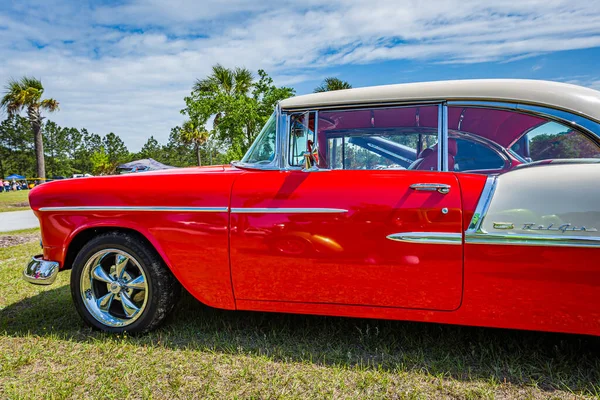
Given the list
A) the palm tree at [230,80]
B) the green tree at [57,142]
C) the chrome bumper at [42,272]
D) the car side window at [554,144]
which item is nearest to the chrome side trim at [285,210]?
the car side window at [554,144]

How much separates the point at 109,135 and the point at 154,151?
73.6 ft

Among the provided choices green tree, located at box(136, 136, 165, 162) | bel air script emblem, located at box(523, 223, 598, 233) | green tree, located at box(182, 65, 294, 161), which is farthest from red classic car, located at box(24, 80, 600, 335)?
green tree, located at box(136, 136, 165, 162)

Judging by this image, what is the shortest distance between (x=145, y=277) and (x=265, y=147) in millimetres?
1228

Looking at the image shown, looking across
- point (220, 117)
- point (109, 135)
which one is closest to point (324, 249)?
point (220, 117)

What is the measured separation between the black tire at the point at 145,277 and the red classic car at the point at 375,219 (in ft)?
0.03

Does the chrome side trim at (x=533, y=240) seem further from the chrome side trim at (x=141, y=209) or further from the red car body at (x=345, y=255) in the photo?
the chrome side trim at (x=141, y=209)

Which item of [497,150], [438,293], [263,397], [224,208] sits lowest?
[263,397]

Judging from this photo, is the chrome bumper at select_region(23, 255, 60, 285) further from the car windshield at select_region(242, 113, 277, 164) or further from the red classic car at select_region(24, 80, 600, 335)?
the car windshield at select_region(242, 113, 277, 164)

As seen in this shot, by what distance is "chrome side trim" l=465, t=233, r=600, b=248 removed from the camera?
1.90 meters

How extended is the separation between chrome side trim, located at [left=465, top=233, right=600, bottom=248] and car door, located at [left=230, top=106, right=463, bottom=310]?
0.31 feet

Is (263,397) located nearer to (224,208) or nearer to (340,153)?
(224,208)

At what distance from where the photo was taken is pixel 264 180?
244 cm

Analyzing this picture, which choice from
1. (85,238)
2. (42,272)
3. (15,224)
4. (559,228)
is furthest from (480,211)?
(15,224)

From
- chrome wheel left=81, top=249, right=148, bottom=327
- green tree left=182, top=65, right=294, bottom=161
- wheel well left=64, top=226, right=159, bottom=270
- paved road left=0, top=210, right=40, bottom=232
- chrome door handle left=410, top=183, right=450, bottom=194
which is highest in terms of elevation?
green tree left=182, top=65, right=294, bottom=161
